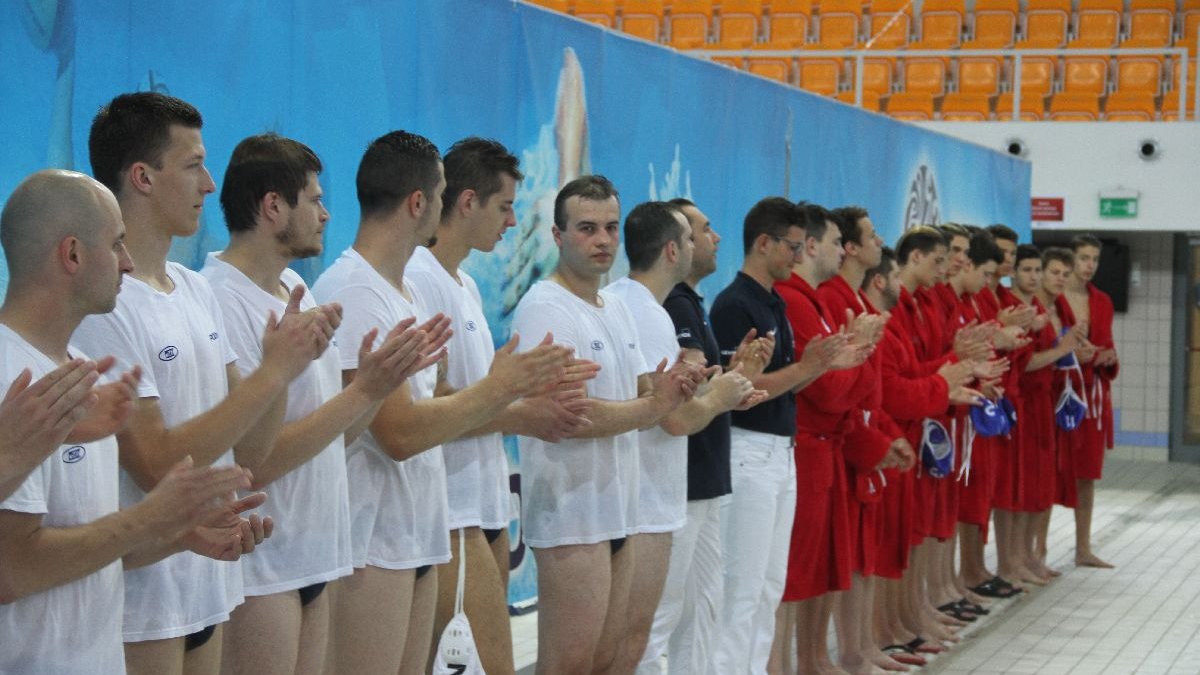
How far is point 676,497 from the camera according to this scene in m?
5.42

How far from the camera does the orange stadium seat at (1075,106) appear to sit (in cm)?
1695

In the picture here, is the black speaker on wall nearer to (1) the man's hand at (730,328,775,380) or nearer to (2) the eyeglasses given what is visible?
(2) the eyeglasses

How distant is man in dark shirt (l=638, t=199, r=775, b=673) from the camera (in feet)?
18.9

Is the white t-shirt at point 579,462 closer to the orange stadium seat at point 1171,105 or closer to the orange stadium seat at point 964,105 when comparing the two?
the orange stadium seat at point 964,105

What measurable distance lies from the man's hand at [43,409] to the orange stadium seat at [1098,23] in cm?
1711

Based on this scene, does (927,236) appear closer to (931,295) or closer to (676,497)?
(931,295)

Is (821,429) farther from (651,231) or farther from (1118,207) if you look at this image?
(1118,207)

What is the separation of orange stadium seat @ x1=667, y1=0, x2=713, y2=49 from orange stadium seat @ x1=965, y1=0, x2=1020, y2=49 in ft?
10.1

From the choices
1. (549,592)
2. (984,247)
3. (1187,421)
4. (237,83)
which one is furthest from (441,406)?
(1187,421)

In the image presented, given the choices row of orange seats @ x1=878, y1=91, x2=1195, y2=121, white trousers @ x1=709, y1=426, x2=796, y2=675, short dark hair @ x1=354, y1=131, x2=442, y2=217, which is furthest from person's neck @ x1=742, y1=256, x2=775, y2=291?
row of orange seats @ x1=878, y1=91, x2=1195, y2=121

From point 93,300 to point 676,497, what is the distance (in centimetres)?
291

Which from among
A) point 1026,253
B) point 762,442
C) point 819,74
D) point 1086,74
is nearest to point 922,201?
point 1026,253

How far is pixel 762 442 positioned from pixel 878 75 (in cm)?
1320

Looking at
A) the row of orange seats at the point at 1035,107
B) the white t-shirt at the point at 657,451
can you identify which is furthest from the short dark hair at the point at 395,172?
the row of orange seats at the point at 1035,107
